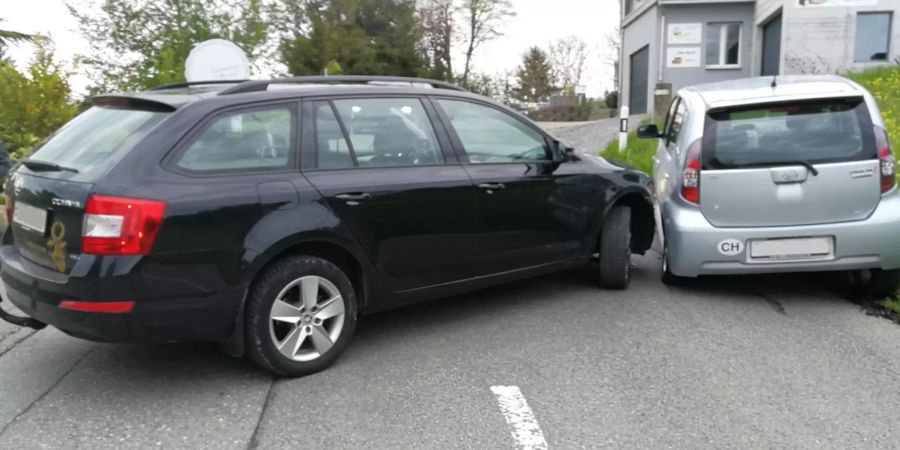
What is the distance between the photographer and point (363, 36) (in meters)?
44.2

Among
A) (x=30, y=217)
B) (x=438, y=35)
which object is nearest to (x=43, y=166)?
(x=30, y=217)

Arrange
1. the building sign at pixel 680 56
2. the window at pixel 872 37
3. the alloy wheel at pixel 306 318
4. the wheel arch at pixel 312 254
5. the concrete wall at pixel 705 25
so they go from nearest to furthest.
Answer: the wheel arch at pixel 312 254
the alloy wheel at pixel 306 318
the window at pixel 872 37
the concrete wall at pixel 705 25
the building sign at pixel 680 56

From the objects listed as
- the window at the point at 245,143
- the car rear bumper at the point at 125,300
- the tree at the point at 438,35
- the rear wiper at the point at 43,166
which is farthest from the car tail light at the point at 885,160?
the tree at the point at 438,35

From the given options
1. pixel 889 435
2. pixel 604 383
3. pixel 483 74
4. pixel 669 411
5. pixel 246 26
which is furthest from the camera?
pixel 483 74

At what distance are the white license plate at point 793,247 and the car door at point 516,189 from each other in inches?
48.0

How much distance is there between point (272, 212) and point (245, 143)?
0.42 m

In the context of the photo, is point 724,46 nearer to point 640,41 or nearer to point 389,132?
point 640,41

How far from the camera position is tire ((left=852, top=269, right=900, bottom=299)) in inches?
227

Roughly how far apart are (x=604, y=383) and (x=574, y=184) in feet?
6.33

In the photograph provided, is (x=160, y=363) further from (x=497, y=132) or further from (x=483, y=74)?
(x=483, y=74)

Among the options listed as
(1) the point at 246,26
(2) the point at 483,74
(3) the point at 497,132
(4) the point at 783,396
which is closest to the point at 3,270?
(3) the point at 497,132

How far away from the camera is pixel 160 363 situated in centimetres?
473

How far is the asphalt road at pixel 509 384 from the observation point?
3715 mm

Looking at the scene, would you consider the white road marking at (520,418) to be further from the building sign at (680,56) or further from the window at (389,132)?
the building sign at (680,56)
